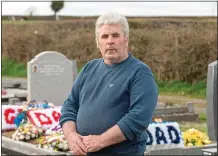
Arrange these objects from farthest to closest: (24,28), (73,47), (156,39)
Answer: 1. (24,28)
2. (73,47)
3. (156,39)

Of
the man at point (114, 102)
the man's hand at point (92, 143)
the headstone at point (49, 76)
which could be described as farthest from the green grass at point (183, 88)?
the man's hand at point (92, 143)

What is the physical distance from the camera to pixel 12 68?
29062 mm

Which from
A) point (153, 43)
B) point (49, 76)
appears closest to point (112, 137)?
point (49, 76)

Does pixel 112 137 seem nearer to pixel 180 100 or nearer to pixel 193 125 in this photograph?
pixel 193 125

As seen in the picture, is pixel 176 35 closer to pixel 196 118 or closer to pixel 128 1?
A: pixel 128 1

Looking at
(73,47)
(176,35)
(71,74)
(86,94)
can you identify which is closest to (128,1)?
(71,74)

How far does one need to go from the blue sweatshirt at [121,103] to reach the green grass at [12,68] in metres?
24.4

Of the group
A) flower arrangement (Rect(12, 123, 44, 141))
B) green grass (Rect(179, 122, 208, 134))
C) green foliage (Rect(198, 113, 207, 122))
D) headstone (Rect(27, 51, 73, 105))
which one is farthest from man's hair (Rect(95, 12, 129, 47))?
green foliage (Rect(198, 113, 207, 122))

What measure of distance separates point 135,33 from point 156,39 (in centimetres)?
100

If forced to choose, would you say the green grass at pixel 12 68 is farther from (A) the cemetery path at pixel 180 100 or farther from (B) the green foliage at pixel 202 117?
(B) the green foliage at pixel 202 117

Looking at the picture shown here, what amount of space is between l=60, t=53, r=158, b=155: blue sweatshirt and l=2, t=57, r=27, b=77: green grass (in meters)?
24.4

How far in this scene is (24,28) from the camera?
30.8m

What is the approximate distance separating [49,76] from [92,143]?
1043 centimetres

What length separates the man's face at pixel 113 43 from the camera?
3852 millimetres
